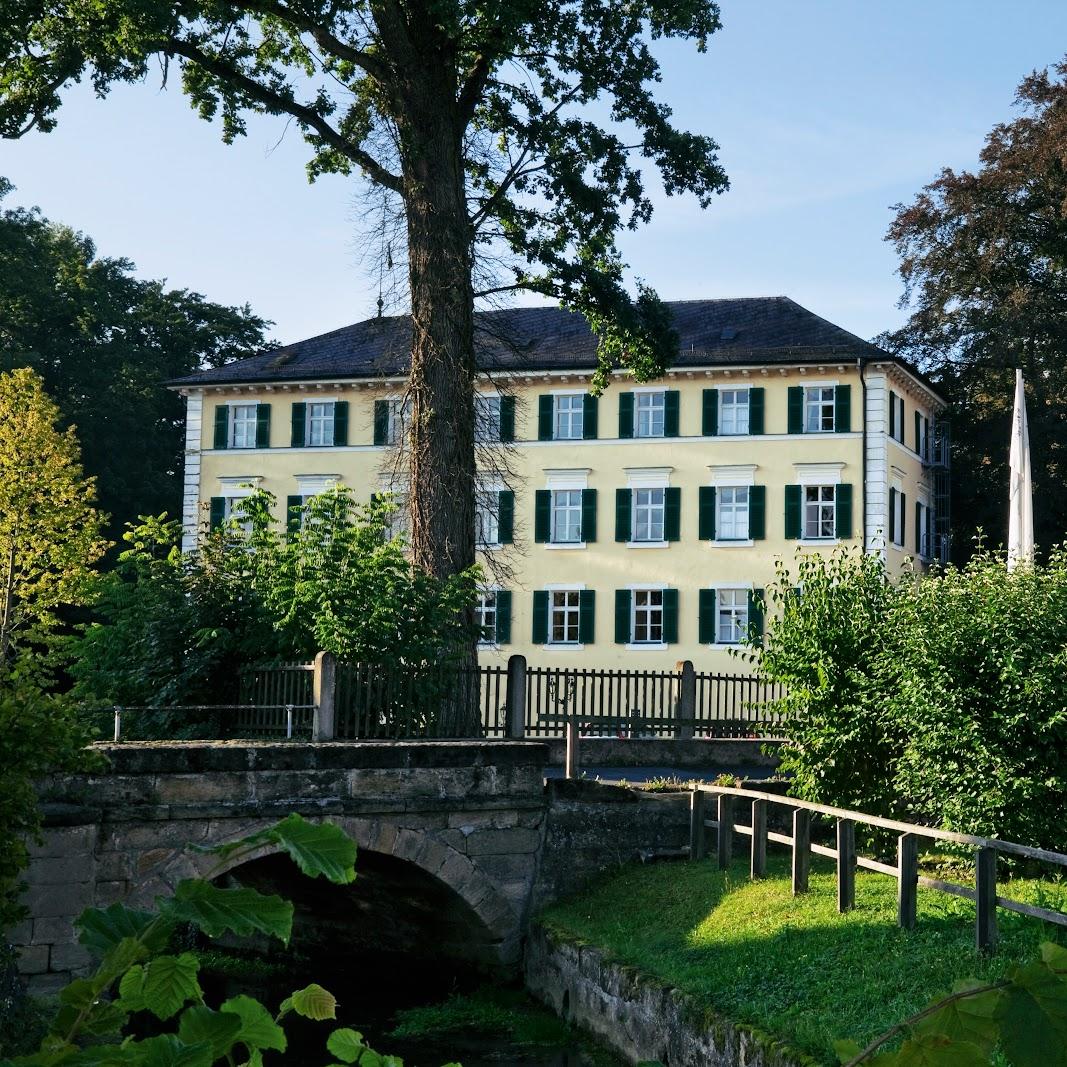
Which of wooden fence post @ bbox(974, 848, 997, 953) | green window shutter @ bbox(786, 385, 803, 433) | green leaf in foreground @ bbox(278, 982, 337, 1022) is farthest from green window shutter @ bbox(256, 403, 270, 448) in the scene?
green leaf in foreground @ bbox(278, 982, 337, 1022)

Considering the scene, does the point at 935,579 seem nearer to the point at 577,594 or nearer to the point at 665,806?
the point at 665,806

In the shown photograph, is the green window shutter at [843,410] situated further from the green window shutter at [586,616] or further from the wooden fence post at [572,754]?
the wooden fence post at [572,754]

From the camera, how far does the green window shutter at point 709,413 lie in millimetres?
41156

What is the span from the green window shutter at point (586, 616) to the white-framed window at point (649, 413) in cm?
429

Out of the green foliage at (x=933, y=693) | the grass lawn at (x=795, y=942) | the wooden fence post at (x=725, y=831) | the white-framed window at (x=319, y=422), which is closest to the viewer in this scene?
the grass lawn at (x=795, y=942)

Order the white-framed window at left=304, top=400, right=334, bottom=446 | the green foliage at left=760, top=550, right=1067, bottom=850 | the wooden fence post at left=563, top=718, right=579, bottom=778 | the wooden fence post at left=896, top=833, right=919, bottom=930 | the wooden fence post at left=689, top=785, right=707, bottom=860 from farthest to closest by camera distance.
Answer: the white-framed window at left=304, top=400, right=334, bottom=446 < the wooden fence post at left=563, top=718, right=579, bottom=778 < the wooden fence post at left=689, top=785, right=707, bottom=860 < the green foliage at left=760, top=550, right=1067, bottom=850 < the wooden fence post at left=896, top=833, right=919, bottom=930

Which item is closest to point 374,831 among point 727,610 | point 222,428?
point 727,610

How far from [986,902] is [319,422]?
35.0m

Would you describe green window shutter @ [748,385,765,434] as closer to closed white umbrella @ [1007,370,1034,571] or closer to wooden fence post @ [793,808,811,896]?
closed white umbrella @ [1007,370,1034,571]

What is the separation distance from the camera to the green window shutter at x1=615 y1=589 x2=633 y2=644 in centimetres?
4138

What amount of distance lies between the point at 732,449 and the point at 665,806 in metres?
24.7

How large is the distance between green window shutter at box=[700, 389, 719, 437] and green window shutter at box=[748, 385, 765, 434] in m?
0.84

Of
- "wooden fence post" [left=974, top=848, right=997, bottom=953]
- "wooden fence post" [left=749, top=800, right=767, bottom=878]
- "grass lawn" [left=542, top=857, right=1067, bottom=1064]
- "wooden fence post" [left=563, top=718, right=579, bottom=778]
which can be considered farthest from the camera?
"wooden fence post" [left=563, top=718, right=579, bottom=778]

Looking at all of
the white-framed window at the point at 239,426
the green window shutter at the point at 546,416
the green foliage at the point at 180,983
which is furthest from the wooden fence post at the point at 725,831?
the white-framed window at the point at 239,426
